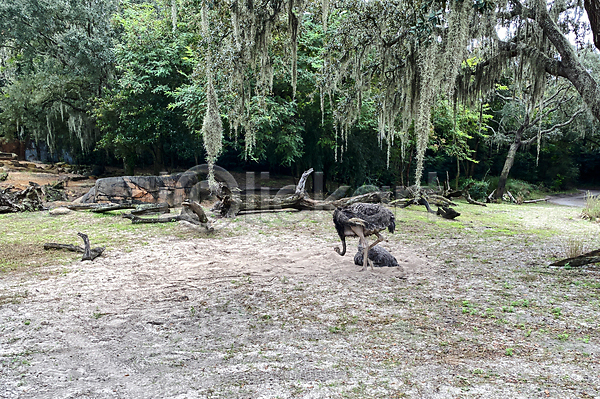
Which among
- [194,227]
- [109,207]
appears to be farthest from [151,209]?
[194,227]

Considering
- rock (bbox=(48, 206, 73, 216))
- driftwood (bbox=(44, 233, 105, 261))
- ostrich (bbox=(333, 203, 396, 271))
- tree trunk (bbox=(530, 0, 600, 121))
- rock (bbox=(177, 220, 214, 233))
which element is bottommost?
driftwood (bbox=(44, 233, 105, 261))

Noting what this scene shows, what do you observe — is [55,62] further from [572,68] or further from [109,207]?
[572,68]

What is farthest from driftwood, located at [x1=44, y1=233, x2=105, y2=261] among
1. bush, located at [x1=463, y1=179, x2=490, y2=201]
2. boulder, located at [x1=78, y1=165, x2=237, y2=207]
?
bush, located at [x1=463, y1=179, x2=490, y2=201]

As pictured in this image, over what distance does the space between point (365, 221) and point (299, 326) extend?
7.16 ft

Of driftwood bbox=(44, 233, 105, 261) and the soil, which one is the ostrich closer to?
driftwood bbox=(44, 233, 105, 261)

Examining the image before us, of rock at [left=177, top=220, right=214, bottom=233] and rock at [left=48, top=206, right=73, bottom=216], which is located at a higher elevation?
rock at [left=48, top=206, right=73, bottom=216]

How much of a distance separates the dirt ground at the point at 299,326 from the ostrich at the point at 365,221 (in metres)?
0.53

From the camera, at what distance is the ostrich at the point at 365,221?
546 centimetres

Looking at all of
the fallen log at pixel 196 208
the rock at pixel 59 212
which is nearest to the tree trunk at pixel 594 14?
the fallen log at pixel 196 208

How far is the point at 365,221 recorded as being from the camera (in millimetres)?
5473

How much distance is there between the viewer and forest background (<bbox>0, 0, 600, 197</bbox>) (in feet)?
23.0

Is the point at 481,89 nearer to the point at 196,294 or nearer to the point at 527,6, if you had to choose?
the point at 527,6

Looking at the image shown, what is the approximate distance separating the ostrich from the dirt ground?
1.75 feet

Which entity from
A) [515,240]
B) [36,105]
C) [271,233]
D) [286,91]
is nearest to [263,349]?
[271,233]
